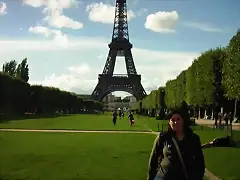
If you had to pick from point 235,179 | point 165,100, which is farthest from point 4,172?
point 165,100

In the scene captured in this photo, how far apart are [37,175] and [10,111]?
216 feet

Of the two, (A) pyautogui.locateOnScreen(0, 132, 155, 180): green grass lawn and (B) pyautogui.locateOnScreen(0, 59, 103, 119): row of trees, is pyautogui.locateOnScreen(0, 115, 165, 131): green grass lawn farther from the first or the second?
(A) pyautogui.locateOnScreen(0, 132, 155, 180): green grass lawn

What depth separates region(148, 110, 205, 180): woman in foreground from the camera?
17.0 ft

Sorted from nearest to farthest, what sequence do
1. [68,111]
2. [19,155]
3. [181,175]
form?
[181,175] < [19,155] < [68,111]

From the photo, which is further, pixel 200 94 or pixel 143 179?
pixel 200 94

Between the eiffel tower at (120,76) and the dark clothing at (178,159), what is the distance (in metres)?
118

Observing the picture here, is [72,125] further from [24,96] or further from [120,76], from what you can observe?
[120,76]

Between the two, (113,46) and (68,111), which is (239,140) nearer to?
(113,46)

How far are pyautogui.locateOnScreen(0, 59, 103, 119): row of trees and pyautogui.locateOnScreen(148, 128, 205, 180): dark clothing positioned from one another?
58151mm

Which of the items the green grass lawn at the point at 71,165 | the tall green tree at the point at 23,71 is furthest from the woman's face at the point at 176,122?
the tall green tree at the point at 23,71

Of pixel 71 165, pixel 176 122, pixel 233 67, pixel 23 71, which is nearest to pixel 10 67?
pixel 23 71

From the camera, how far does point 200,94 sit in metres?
55.4

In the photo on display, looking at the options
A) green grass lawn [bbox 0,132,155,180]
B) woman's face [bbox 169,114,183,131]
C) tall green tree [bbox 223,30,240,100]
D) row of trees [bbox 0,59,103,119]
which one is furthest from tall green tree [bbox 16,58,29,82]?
woman's face [bbox 169,114,183,131]

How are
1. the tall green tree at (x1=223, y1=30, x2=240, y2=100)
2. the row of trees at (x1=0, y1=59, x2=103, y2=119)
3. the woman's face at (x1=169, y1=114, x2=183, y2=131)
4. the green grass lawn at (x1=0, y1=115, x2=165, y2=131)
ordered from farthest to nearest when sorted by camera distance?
the row of trees at (x1=0, y1=59, x2=103, y2=119), the green grass lawn at (x1=0, y1=115, x2=165, y2=131), the tall green tree at (x1=223, y1=30, x2=240, y2=100), the woman's face at (x1=169, y1=114, x2=183, y2=131)
